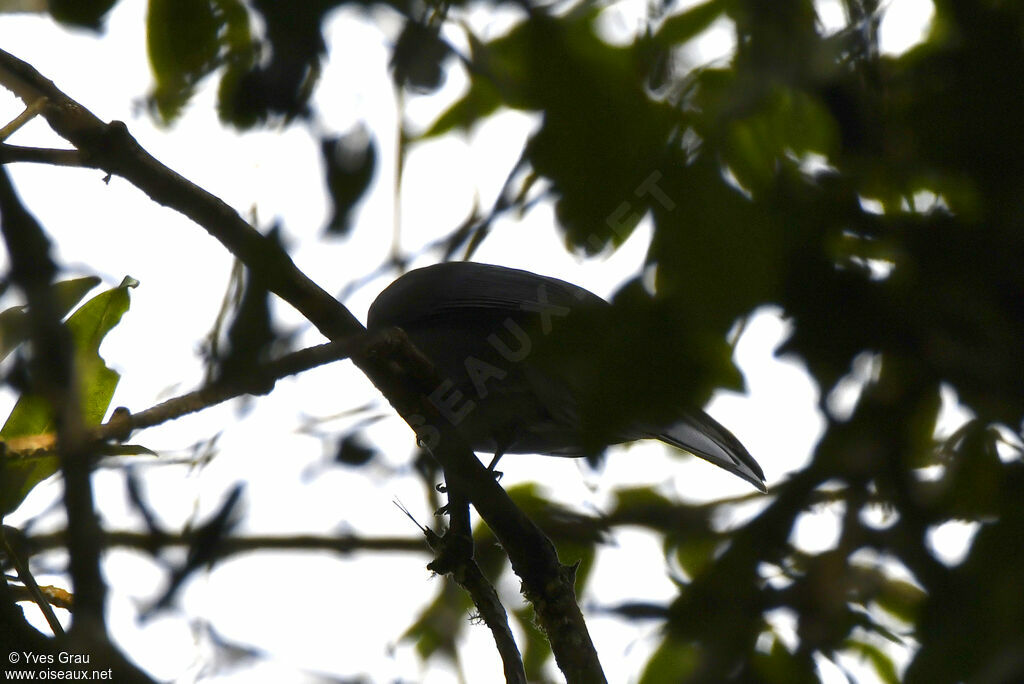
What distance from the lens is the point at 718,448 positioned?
3037 mm

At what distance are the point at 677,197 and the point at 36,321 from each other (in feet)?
2.05

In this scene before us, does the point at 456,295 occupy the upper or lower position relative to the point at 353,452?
upper

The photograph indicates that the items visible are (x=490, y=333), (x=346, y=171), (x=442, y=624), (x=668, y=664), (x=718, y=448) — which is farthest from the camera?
(x=490, y=333)

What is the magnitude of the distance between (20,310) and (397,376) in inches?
33.6

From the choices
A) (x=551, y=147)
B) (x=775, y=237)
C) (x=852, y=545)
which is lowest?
(x=852, y=545)

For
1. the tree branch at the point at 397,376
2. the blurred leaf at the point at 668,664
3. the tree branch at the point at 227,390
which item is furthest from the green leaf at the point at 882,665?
the tree branch at the point at 227,390

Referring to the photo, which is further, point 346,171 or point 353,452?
point 353,452

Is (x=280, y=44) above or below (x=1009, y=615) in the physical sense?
above

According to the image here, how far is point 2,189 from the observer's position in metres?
1.00

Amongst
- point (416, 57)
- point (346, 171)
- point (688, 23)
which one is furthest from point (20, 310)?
point (688, 23)

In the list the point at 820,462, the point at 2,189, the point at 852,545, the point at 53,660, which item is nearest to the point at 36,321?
the point at 2,189

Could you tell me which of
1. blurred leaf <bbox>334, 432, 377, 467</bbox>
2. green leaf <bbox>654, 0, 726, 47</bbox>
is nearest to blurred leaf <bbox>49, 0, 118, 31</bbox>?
green leaf <bbox>654, 0, 726, 47</bbox>

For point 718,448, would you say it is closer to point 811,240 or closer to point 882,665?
point 882,665

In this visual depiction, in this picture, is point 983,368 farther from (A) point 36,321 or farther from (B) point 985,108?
(A) point 36,321
